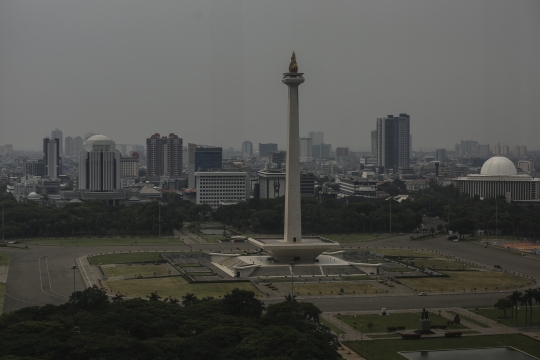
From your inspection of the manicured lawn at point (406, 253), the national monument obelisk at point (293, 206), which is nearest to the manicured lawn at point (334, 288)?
the national monument obelisk at point (293, 206)

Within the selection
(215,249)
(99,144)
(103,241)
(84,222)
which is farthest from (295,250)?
(99,144)

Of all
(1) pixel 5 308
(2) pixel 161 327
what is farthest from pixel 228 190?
(2) pixel 161 327

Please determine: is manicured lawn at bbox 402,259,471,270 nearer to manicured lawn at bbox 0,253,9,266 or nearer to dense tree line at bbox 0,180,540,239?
dense tree line at bbox 0,180,540,239

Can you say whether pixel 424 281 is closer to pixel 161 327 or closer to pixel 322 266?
pixel 322 266

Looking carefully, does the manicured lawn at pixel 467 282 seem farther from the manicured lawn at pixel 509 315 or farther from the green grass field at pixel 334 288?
the manicured lawn at pixel 509 315

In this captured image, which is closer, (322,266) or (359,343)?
(359,343)

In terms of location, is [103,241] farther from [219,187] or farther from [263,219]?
[219,187]
